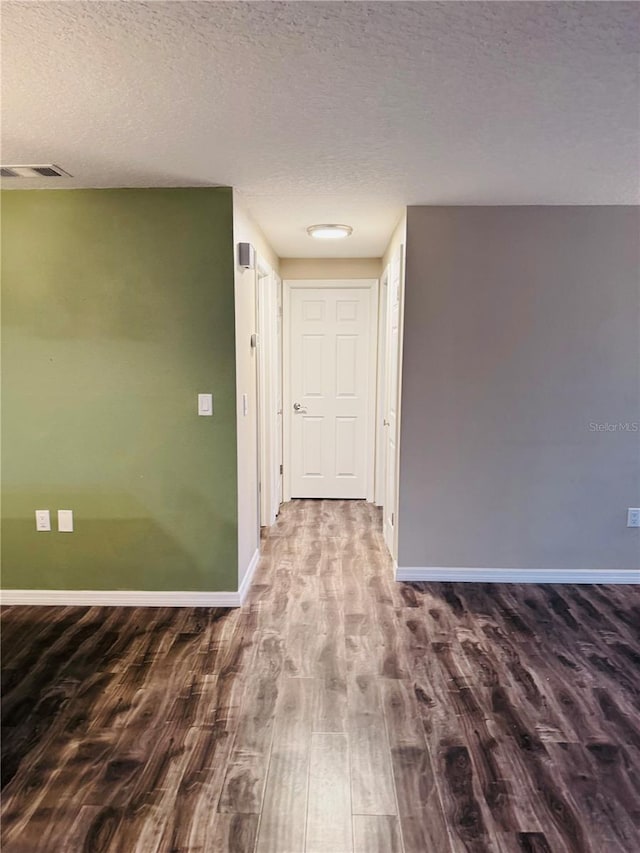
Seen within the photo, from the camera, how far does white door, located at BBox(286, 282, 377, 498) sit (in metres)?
4.38

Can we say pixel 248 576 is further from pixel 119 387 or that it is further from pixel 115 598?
pixel 119 387

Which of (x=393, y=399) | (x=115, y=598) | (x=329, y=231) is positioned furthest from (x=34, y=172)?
(x=393, y=399)

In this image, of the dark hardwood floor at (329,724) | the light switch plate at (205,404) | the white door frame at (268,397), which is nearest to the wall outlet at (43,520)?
the dark hardwood floor at (329,724)

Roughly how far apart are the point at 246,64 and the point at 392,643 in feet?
7.98

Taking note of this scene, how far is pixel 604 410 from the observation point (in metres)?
2.88

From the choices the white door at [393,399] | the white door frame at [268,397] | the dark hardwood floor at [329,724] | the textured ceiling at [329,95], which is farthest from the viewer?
the white door frame at [268,397]

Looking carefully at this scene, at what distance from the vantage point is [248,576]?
2.98 metres

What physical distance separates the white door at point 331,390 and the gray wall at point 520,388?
158 cm

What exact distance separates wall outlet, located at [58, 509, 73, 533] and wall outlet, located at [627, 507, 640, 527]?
337 cm

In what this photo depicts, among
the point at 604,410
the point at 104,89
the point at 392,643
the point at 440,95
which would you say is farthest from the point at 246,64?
the point at 604,410

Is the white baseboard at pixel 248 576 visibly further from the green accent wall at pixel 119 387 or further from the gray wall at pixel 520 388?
the gray wall at pixel 520 388

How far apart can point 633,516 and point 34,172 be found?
384 centimetres

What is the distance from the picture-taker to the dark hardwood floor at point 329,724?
4.67ft

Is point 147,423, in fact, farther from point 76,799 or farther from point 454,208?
point 454,208
